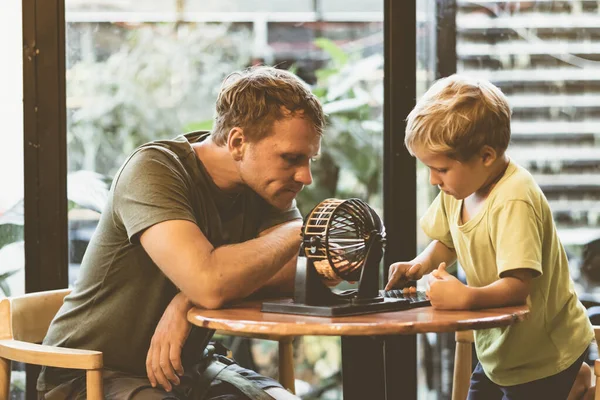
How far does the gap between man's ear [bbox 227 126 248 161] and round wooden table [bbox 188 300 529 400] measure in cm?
42

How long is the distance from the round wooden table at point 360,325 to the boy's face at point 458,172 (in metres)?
0.36

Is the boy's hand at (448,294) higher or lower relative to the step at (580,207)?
lower

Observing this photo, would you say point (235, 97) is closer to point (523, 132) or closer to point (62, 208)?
point (62, 208)

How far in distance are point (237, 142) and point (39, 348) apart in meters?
0.76

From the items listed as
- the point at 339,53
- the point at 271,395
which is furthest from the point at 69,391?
the point at 339,53

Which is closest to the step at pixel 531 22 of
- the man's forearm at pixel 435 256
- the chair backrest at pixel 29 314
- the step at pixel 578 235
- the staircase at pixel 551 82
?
the staircase at pixel 551 82

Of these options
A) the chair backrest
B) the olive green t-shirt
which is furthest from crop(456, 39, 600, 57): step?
the chair backrest

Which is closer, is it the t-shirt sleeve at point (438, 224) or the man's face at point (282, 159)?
the man's face at point (282, 159)

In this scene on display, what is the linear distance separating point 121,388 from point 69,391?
0.18m

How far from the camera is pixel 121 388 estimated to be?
2.16 metres

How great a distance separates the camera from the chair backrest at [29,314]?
7.64 feet

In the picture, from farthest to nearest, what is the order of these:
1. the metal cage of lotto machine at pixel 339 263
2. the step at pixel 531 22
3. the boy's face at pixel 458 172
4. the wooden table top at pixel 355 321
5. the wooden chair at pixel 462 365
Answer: the step at pixel 531 22, the wooden chair at pixel 462 365, the boy's face at pixel 458 172, the metal cage of lotto machine at pixel 339 263, the wooden table top at pixel 355 321

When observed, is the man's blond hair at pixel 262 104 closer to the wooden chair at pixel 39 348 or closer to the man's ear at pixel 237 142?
the man's ear at pixel 237 142

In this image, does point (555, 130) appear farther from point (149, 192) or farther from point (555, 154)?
point (149, 192)
